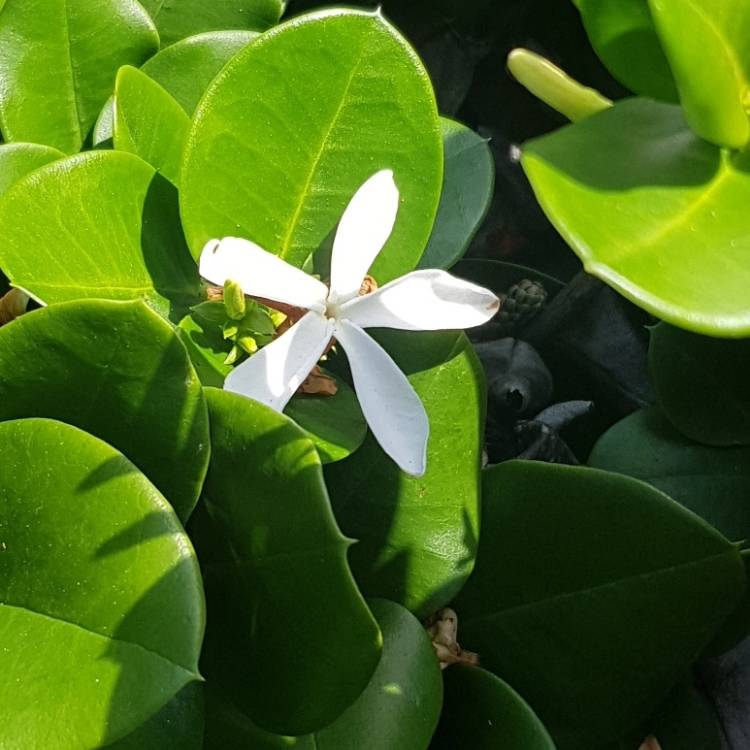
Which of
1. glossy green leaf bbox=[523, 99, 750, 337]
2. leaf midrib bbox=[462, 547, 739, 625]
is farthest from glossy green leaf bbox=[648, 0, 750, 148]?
leaf midrib bbox=[462, 547, 739, 625]

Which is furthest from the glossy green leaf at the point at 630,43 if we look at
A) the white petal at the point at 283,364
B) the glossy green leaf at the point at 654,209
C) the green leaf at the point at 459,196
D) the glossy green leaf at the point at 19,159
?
the glossy green leaf at the point at 19,159

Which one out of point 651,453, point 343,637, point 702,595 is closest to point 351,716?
point 343,637

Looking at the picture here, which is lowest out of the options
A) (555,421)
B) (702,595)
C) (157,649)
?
(555,421)

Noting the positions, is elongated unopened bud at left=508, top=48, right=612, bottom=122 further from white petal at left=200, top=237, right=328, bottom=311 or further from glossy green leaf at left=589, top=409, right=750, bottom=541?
A: glossy green leaf at left=589, top=409, right=750, bottom=541

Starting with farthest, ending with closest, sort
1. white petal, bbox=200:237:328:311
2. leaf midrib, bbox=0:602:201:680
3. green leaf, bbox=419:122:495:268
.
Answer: green leaf, bbox=419:122:495:268, white petal, bbox=200:237:328:311, leaf midrib, bbox=0:602:201:680

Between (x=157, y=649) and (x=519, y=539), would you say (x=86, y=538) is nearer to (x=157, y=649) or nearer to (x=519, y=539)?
(x=157, y=649)

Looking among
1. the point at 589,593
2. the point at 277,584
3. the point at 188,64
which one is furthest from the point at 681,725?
the point at 188,64

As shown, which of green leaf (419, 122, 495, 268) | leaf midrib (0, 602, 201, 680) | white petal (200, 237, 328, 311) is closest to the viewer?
leaf midrib (0, 602, 201, 680)
